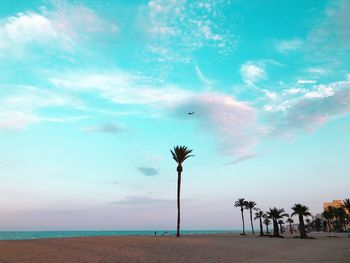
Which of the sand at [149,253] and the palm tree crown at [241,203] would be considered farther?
the palm tree crown at [241,203]

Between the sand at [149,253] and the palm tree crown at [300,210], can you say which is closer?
the sand at [149,253]

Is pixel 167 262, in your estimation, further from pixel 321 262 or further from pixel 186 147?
pixel 186 147

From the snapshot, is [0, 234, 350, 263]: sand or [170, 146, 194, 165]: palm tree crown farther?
[170, 146, 194, 165]: palm tree crown

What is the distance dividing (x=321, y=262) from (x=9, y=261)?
62.6ft

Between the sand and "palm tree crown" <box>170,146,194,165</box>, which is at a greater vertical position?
"palm tree crown" <box>170,146,194,165</box>

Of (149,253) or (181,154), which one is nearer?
(149,253)

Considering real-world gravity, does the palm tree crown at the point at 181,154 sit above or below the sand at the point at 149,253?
above

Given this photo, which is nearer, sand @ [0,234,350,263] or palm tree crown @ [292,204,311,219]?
sand @ [0,234,350,263]

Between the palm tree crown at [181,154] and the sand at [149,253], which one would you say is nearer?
the sand at [149,253]

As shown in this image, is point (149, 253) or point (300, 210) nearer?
point (149, 253)

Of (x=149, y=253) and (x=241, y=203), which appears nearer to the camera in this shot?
(x=149, y=253)

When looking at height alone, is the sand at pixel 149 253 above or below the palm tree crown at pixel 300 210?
below

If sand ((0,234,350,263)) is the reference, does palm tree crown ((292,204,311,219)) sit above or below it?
above

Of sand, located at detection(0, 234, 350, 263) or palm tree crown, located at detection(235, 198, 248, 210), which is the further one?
palm tree crown, located at detection(235, 198, 248, 210)
